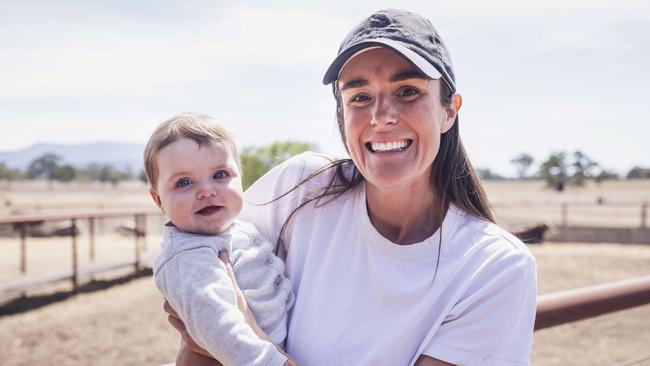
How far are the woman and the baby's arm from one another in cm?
11

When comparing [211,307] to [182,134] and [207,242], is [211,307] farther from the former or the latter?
[182,134]

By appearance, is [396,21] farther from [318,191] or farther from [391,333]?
[391,333]

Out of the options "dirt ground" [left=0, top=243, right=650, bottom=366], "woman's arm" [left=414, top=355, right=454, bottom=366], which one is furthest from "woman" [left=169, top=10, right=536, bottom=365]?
"dirt ground" [left=0, top=243, right=650, bottom=366]

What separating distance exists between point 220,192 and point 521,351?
0.82 meters

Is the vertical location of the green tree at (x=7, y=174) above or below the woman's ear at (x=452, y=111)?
below

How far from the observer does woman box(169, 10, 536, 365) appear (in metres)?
1.18

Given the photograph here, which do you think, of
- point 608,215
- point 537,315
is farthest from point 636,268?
point 608,215

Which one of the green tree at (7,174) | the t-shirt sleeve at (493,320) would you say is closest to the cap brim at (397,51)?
the t-shirt sleeve at (493,320)

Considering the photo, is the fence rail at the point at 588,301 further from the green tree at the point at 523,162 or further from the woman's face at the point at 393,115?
the green tree at the point at 523,162

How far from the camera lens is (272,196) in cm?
165

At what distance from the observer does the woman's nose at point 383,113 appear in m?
1.30

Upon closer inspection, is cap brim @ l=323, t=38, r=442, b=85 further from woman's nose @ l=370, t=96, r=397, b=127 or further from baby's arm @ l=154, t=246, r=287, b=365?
baby's arm @ l=154, t=246, r=287, b=365

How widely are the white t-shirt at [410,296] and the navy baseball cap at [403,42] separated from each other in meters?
0.36

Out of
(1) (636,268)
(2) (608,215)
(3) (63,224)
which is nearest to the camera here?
(1) (636,268)
